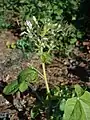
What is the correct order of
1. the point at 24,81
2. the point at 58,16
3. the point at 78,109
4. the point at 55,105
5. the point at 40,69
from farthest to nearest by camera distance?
the point at 58,16
the point at 40,69
the point at 55,105
the point at 24,81
the point at 78,109

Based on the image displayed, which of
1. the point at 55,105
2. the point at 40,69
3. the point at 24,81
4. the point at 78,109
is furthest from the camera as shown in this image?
the point at 40,69

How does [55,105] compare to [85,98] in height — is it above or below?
below

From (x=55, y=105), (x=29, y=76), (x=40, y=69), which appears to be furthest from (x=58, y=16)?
(x=29, y=76)

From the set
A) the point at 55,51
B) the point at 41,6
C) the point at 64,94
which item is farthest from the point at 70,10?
the point at 64,94

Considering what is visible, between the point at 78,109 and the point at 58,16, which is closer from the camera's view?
the point at 78,109

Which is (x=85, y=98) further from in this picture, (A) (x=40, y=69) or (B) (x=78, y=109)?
(A) (x=40, y=69)

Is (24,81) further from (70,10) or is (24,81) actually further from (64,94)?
(70,10)

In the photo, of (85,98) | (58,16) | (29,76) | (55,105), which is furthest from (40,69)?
(85,98)

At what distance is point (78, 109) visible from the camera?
1.87 metres

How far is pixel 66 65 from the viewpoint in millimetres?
4164

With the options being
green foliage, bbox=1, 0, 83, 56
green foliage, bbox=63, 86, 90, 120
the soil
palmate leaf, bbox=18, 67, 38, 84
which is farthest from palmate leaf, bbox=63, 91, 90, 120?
green foliage, bbox=1, 0, 83, 56

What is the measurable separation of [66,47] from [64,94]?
6.01 feet

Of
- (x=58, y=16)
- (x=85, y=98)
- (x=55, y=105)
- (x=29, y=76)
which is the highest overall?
(x=58, y=16)

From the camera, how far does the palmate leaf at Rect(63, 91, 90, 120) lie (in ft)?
6.12
